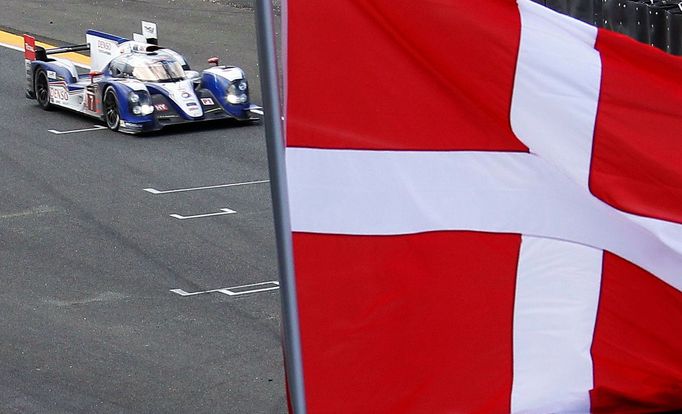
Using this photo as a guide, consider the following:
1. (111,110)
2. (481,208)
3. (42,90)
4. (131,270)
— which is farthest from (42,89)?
(481,208)

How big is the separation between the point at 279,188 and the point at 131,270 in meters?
8.10

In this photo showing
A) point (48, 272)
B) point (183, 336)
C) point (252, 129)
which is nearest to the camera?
point (183, 336)

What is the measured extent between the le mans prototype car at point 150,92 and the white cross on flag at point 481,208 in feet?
41.0

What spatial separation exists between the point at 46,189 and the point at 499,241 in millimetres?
10657

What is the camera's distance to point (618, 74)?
429 cm

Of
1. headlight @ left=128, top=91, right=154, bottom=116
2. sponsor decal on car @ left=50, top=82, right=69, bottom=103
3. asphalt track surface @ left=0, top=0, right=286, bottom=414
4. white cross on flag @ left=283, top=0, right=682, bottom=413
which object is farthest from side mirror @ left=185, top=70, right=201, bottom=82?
white cross on flag @ left=283, top=0, right=682, bottom=413

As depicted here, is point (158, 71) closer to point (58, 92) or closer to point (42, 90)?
point (58, 92)

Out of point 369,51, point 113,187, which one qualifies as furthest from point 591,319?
point 113,187

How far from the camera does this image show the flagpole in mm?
Answer: 3568

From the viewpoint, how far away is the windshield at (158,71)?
1697cm

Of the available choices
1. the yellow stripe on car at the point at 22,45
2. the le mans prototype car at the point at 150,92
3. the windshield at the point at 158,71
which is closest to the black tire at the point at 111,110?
the le mans prototype car at the point at 150,92

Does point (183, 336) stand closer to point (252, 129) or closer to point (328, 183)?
point (328, 183)

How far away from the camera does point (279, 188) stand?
3645 millimetres

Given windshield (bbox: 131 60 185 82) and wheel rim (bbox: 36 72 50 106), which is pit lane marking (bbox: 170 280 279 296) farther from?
wheel rim (bbox: 36 72 50 106)
